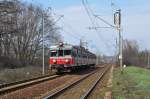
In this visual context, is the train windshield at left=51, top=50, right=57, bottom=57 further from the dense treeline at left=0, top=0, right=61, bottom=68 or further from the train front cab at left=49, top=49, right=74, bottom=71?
the dense treeline at left=0, top=0, right=61, bottom=68

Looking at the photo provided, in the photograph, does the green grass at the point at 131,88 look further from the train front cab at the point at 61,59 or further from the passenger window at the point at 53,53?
the passenger window at the point at 53,53

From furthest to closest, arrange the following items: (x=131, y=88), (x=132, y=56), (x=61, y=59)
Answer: (x=132, y=56)
(x=61, y=59)
(x=131, y=88)

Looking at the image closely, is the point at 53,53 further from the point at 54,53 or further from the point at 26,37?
the point at 26,37

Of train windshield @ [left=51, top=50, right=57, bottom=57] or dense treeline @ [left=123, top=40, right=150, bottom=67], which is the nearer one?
train windshield @ [left=51, top=50, right=57, bottom=57]

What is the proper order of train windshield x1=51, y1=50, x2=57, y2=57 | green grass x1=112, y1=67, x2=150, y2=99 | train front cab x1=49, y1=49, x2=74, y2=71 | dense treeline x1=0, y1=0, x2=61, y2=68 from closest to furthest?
green grass x1=112, y1=67, x2=150, y2=99
train front cab x1=49, y1=49, x2=74, y2=71
train windshield x1=51, y1=50, x2=57, y2=57
dense treeline x1=0, y1=0, x2=61, y2=68

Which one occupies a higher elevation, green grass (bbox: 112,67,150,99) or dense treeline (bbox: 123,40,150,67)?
dense treeline (bbox: 123,40,150,67)

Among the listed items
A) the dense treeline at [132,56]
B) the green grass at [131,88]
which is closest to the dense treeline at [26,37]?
the dense treeline at [132,56]

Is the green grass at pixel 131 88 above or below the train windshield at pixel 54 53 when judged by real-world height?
below

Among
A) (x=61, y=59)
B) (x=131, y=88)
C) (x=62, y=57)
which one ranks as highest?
(x=62, y=57)

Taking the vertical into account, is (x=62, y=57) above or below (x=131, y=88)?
above

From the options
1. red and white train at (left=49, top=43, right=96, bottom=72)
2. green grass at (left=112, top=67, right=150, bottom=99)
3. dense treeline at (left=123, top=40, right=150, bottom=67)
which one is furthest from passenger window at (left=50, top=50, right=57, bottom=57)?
dense treeline at (left=123, top=40, right=150, bottom=67)

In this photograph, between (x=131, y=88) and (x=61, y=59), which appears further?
(x=61, y=59)

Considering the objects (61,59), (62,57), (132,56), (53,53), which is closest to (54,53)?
(53,53)

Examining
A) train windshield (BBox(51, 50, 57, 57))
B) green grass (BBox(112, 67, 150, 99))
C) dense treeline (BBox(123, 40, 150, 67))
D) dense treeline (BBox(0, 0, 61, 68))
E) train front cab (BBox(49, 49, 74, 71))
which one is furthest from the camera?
dense treeline (BBox(123, 40, 150, 67))
